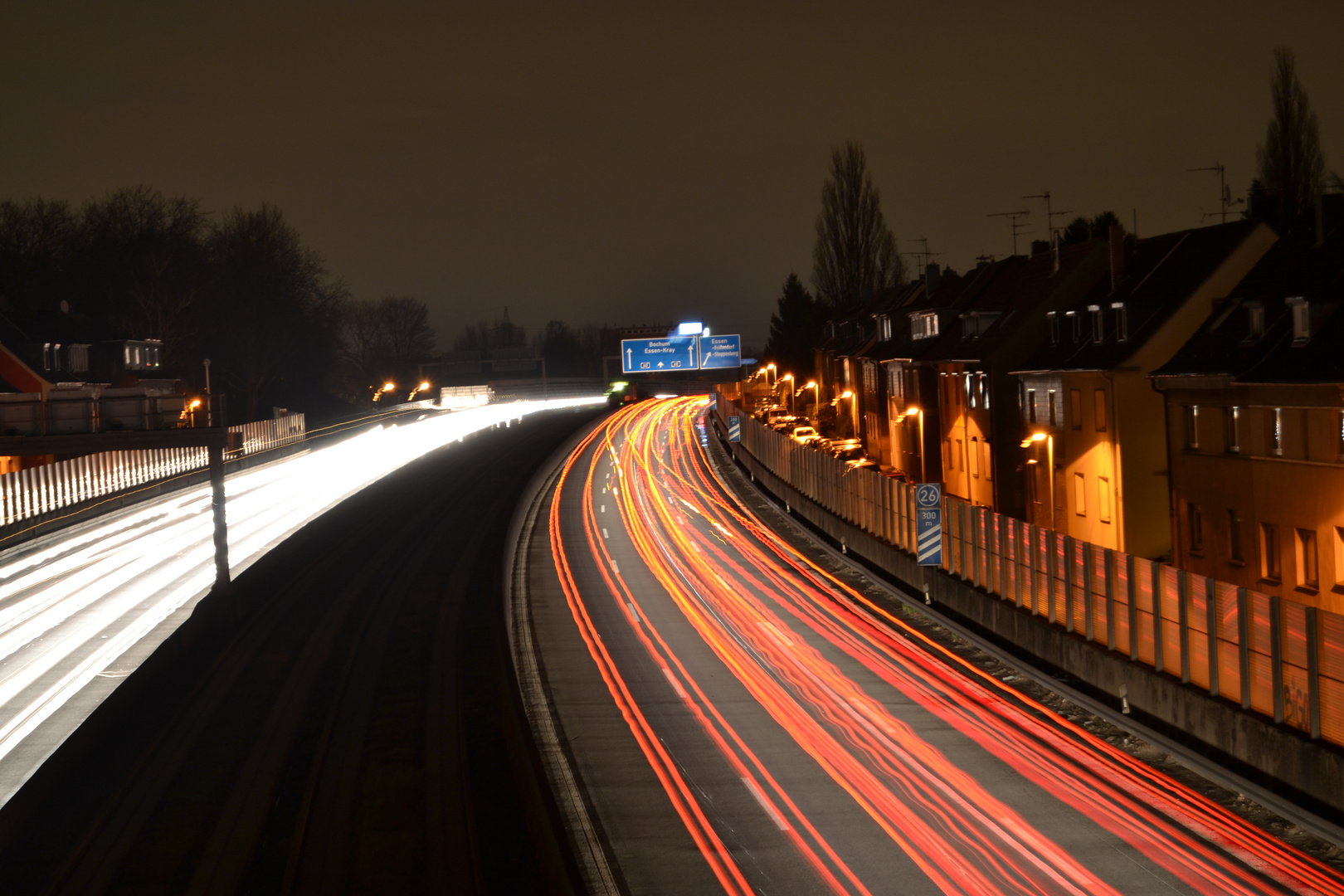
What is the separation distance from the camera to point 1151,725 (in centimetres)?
1747

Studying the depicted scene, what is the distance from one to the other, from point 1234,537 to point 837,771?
2326 cm

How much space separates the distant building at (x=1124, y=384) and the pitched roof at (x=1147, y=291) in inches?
2.3

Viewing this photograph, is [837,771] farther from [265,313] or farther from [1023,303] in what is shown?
[265,313]

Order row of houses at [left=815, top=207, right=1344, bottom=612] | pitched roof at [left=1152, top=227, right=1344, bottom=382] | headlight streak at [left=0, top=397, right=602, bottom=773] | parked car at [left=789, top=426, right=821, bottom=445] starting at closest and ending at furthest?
headlight streak at [left=0, top=397, right=602, bottom=773] → pitched roof at [left=1152, top=227, right=1344, bottom=382] → row of houses at [left=815, top=207, right=1344, bottom=612] → parked car at [left=789, top=426, right=821, bottom=445]

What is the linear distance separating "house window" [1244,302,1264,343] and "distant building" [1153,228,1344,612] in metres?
0.03

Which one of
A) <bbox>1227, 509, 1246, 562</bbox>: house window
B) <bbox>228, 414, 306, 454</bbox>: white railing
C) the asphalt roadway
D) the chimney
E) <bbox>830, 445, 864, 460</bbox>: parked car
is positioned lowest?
the asphalt roadway

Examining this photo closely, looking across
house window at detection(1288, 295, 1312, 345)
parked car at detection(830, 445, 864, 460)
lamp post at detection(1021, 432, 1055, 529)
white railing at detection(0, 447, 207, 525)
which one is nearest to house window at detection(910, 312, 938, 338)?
parked car at detection(830, 445, 864, 460)

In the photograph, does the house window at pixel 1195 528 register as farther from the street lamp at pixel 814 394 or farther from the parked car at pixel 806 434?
the street lamp at pixel 814 394

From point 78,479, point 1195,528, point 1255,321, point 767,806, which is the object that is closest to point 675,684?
point 767,806

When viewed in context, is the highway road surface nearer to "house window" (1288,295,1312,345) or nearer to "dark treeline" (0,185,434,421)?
"house window" (1288,295,1312,345)

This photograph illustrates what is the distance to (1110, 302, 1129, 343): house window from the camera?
42.0 metres

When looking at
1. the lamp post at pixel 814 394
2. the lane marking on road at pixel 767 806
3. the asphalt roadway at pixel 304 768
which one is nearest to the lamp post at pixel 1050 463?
the asphalt roadway at pixel 304 768

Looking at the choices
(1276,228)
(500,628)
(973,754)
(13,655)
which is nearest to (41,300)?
(13,655)

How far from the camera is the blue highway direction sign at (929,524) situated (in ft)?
92.2
